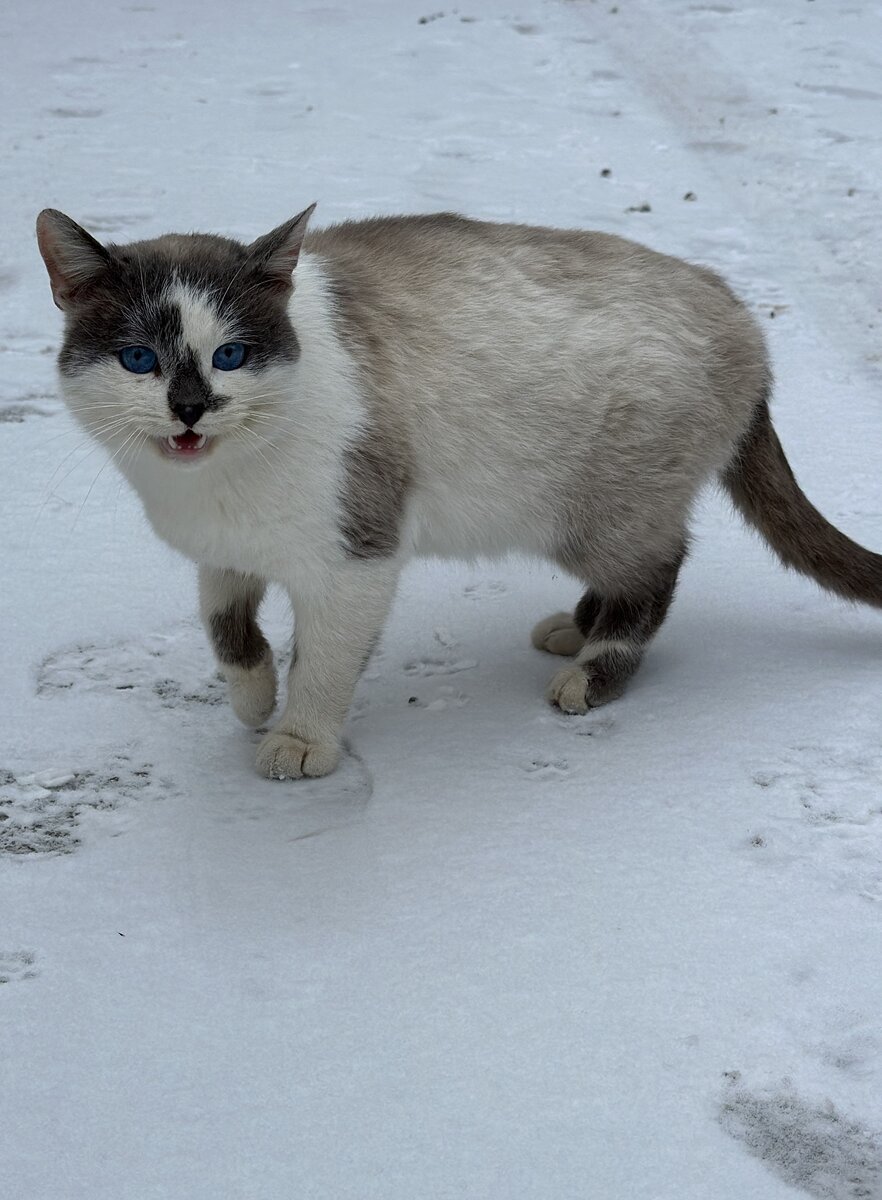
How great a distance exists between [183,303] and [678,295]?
1276 millimetres

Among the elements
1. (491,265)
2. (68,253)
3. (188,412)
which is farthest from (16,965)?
(491,265)

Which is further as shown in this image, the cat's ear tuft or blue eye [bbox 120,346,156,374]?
the cat's ear tuft

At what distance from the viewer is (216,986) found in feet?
8.13

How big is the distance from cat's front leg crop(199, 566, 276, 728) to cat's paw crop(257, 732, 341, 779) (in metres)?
0.18

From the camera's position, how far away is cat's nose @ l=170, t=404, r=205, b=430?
259cm

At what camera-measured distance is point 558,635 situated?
3660 millimetres

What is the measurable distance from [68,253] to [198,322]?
274 millimetres

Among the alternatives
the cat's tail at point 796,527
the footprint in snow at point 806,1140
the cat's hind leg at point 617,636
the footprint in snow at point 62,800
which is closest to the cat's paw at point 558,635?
the cat's hind leg at point 617,636

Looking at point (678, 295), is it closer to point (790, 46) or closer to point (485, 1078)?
point (485, 1078)

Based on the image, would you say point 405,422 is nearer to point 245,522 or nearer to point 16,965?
point 245,522

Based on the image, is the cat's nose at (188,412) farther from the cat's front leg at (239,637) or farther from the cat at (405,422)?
the cat's front leg at (239,637)

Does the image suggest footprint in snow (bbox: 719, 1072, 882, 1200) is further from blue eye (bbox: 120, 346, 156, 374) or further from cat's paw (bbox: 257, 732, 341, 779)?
blue eye (bbox: 120, 346, 156, 374)

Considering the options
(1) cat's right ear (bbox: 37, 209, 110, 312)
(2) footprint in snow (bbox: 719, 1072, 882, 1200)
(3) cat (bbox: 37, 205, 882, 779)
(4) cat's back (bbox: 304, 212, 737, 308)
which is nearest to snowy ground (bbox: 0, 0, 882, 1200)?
(2) footprint in snow (bbox: 719, 1072, 882, 1200)

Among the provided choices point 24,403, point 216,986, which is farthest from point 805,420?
point 216,986
